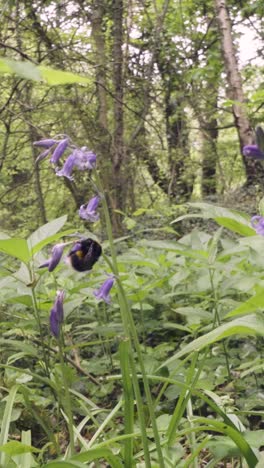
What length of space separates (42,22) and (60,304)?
21.5 ft

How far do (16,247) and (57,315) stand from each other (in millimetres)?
229

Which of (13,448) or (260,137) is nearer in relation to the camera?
(260,137)

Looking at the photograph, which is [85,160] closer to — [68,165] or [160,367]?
[68,165]

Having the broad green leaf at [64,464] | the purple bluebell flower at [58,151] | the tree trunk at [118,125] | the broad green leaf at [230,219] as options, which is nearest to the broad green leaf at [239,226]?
the broad green leaf at [230,219]

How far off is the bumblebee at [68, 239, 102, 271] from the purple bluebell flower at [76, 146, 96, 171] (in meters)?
0.18

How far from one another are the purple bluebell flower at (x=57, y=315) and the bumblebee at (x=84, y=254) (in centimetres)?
12

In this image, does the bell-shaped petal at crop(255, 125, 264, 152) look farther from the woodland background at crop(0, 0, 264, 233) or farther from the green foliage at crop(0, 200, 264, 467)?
the woodland background at crop(0, 0, 264, 233)

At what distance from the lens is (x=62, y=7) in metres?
6.67

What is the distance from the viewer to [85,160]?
49.5 inches

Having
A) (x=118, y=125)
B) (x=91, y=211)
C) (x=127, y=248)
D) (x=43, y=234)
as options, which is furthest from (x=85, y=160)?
(x=118, y=125)

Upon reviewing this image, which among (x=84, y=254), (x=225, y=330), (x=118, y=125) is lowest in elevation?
(x=225, y=330)

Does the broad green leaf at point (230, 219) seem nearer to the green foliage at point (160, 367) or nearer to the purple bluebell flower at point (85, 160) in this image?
the green foliage at point (160, 367)

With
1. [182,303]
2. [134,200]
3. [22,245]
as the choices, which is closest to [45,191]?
Answer: [134,200]

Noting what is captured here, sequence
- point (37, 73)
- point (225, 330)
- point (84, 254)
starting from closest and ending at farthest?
point (37, 73) < point (225, 330) < point (84, 254)
